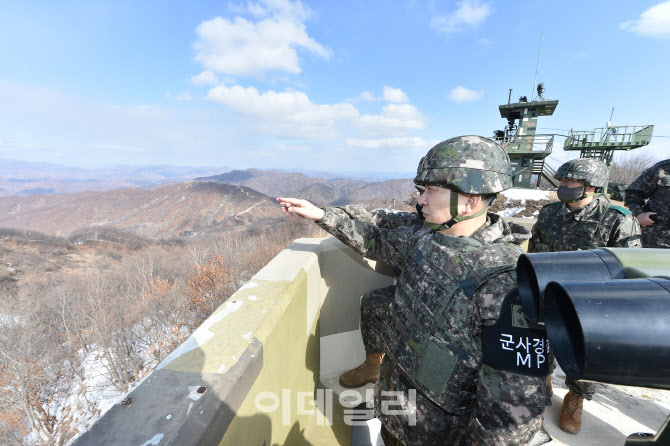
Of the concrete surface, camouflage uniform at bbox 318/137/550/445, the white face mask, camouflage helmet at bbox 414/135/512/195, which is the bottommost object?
the concrete surface

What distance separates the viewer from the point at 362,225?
221 centimetres

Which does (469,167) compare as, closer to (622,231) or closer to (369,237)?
(369,237)

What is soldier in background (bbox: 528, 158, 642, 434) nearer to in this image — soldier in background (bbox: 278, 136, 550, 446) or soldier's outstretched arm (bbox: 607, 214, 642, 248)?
soldier's outstretched arm (bbox: 607, 214, 642, 248)

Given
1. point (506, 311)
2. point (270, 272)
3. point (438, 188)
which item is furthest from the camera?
point (270, 272)

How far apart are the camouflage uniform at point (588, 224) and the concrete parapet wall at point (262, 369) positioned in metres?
2.30

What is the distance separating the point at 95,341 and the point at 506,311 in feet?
113

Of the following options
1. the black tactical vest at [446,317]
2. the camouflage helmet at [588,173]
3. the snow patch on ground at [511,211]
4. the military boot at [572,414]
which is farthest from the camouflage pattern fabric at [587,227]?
the snow patch on ground at [511,211]

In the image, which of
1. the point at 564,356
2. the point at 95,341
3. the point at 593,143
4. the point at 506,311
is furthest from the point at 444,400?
the point at 95,341

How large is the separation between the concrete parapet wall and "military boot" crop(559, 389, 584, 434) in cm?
185

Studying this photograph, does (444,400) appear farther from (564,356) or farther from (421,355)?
(564,356)

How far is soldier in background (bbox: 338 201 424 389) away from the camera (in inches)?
97.7

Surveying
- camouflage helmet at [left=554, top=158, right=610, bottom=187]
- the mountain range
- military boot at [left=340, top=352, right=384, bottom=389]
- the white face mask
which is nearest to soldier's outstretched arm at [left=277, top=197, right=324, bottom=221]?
military boot at [left=340, top=352, right=384, bottom=389]

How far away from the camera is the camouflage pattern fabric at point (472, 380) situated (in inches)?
46.8

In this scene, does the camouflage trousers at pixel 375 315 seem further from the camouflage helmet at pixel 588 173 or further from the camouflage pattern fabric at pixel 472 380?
the camouflage helmet at pixel 588 173
